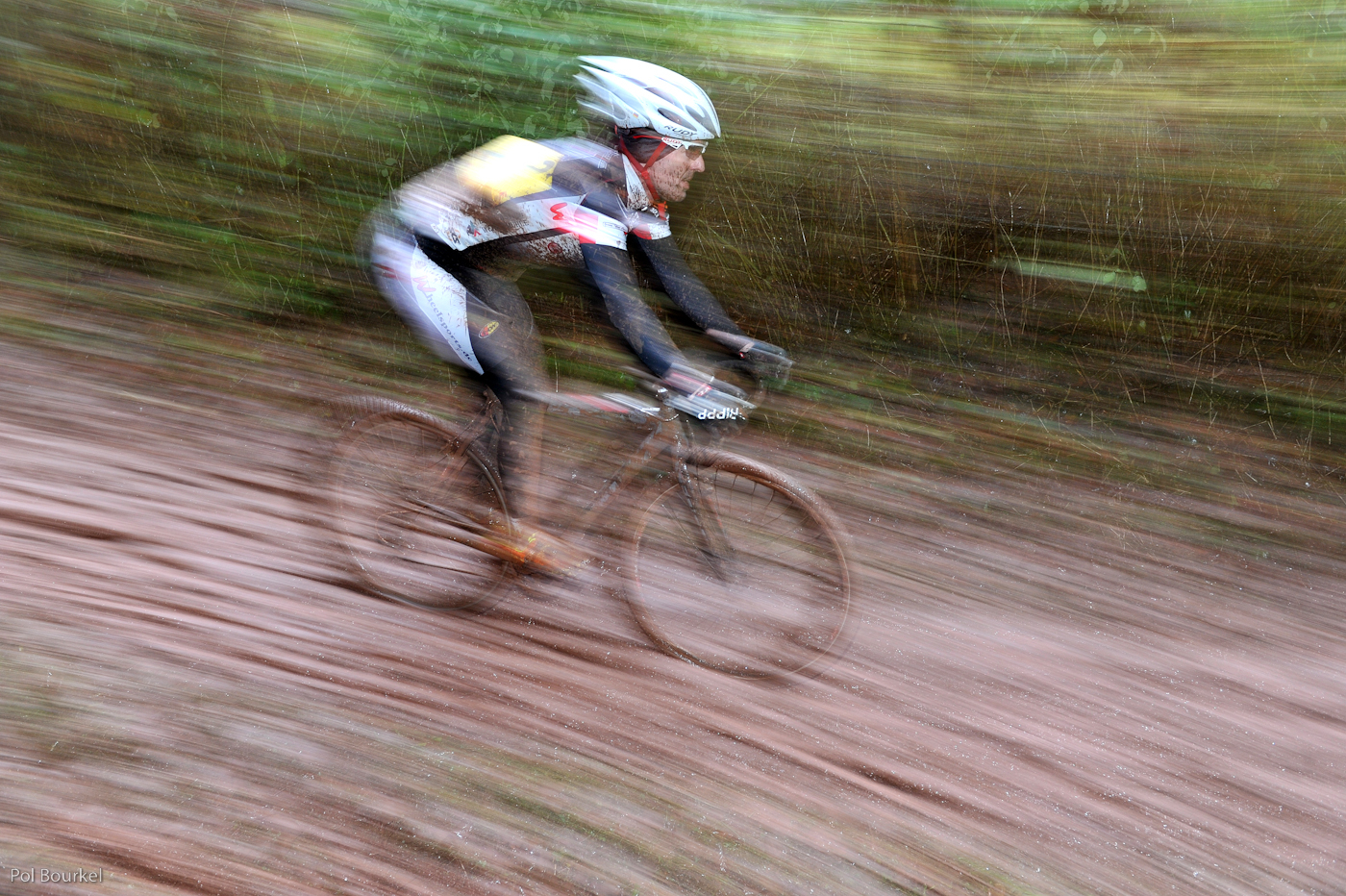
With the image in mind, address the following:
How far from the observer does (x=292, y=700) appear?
3.23 m

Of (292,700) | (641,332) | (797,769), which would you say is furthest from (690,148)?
(292,700)

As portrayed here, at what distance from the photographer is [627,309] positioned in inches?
115

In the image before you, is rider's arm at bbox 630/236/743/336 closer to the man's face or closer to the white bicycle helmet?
the man's face

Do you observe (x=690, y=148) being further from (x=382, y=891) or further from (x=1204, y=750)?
(x=1204, y=750)

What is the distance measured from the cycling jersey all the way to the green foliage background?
2.35m

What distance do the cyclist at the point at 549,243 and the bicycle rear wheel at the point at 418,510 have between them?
17cm

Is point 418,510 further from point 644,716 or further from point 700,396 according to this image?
point 700,396

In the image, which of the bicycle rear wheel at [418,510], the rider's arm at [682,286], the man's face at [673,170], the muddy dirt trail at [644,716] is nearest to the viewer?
the muddy dirt trail at [644,716]

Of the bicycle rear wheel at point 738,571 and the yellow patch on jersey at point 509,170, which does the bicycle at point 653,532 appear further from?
the yellow patch on jersey at point 509,170

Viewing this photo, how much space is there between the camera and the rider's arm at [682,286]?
10.5ft

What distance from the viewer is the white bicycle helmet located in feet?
9.78

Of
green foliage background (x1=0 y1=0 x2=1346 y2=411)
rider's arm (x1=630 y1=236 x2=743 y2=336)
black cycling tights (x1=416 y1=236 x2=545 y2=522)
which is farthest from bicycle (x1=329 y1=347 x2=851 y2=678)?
green foliage background (x1=0 y1=0 x2=1346 y2=411)

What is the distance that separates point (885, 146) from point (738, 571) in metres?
2.85

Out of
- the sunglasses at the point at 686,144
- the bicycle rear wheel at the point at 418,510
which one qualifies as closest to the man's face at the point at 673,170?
the sunglasses at the point at 686,144
